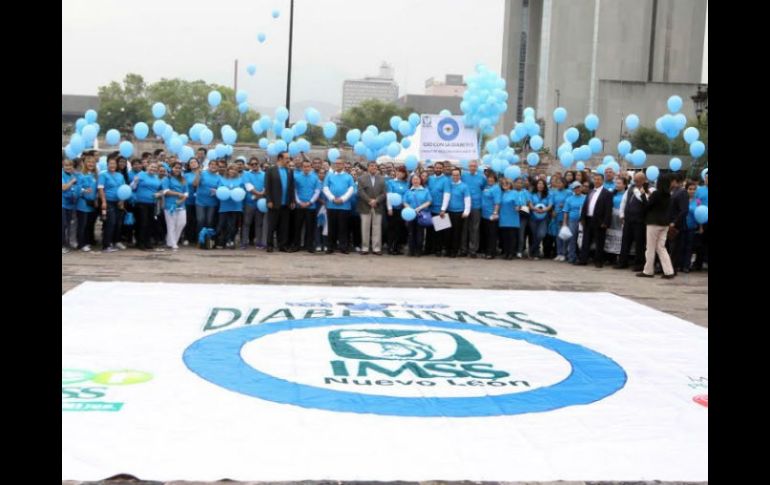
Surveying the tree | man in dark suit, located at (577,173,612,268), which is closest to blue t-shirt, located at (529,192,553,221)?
man in dark suit, located at (577,173,612,268)

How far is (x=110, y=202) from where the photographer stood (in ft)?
46.1

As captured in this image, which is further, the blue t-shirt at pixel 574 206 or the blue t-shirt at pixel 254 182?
the blue t-shirt at pixel 254 182

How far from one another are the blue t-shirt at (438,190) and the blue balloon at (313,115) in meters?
3.12

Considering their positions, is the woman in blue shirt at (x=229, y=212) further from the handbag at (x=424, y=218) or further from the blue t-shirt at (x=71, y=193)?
the handbag at (x=424, y=218)

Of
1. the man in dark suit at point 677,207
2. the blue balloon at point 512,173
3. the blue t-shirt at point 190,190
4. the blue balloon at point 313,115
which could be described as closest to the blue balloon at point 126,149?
the blue t-shirt at point 190,190

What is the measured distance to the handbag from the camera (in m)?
15.2

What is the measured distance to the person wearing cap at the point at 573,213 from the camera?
14953 millimetres

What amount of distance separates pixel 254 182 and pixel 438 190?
335 cm

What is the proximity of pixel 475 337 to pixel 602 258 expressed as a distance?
7765mm

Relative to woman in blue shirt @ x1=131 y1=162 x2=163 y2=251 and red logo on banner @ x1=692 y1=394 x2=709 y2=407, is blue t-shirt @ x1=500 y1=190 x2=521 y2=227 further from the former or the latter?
red logo on banner @ x1=692 y1=394 x2=709 y2=407

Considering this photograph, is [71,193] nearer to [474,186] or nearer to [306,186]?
[306,186]

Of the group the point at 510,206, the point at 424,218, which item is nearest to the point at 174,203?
the point at 424,218

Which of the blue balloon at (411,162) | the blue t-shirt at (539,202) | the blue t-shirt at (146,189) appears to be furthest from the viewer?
the blue balloon at (411,162)
